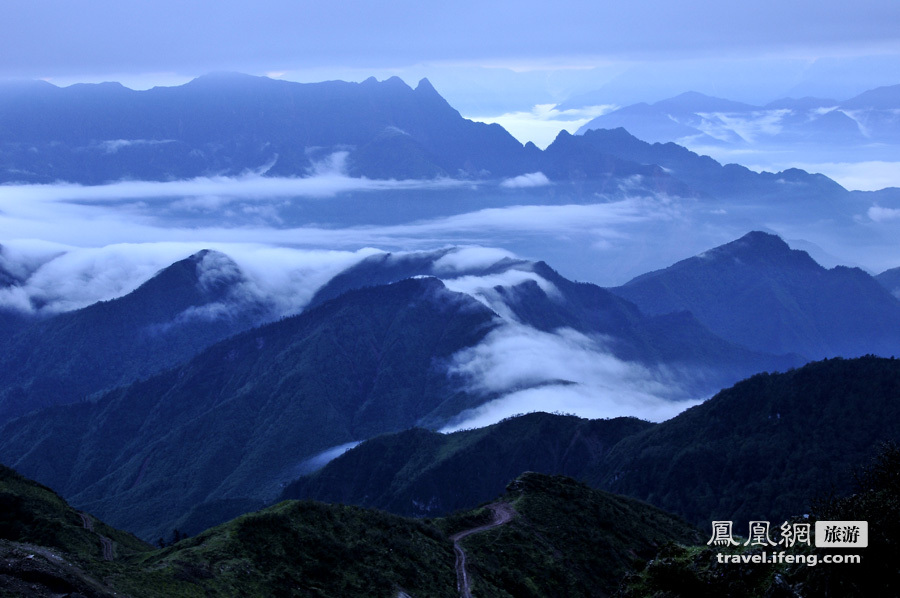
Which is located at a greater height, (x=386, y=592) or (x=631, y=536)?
(x=386, y=592)

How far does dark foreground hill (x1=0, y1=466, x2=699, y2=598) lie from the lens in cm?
7531

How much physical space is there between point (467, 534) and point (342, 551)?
24.4 m

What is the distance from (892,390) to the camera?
617 feet

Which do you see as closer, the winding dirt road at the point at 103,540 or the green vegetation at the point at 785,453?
the winding dirt road at the point at 103,540

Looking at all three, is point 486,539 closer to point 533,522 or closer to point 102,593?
point 533,522

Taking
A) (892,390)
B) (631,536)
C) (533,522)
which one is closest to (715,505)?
(892,390)

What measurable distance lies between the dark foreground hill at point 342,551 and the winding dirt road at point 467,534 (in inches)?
35.2

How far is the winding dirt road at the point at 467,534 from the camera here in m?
98.8

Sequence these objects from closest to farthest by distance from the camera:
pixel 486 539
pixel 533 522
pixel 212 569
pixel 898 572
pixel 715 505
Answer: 1. pixel 898 572
2. pixel 212 569
3. pixel 486 539
4. pixel 533 522
5. pixel 715 505

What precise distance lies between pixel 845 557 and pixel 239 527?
64074 millimetres

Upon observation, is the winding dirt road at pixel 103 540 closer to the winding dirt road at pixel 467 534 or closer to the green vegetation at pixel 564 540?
the winding dirt road at pixel 467 534

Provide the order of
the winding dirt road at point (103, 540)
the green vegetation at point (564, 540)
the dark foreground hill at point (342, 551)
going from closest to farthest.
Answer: the dark foreground hill at point (342, 551)
the green vegetation at point (564, 540)
the winding dirt road at point (103, 540)

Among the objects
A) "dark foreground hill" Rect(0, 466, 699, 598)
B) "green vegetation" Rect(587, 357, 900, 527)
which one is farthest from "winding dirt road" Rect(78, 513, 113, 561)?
"green vegetation" Rect(587, 357, 900, 527)

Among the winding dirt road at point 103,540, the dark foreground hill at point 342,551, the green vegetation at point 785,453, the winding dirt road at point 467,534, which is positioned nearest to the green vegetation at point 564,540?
the dark foreground hill at point 342,551
